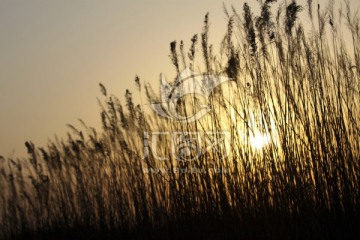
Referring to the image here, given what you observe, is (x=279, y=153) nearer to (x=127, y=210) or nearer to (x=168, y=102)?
(x=168, y=102)

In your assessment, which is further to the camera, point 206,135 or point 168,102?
point 168,102

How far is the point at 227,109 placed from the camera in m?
3.59

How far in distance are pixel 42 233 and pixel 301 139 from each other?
384 centimetres

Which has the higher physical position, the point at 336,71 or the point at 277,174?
the point at 336,71

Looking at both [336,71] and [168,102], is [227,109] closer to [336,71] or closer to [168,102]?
[168,102]

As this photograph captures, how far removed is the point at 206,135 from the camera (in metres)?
3.70

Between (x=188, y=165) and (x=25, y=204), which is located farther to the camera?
(x=25, y=204)

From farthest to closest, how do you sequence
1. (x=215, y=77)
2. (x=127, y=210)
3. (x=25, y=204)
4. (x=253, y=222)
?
(x=25, y=204), (x=127, y=210), (x=215, y=77), (x=253, y=222)

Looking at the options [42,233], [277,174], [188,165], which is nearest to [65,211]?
[42,233]

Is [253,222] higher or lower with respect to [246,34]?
lower

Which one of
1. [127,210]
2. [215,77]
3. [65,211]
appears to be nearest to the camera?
[215,77]

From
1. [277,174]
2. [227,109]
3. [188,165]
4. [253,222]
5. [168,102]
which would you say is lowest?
[253,222]

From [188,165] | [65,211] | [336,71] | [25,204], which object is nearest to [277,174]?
[336,71]

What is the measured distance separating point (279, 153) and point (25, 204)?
4.26 m
